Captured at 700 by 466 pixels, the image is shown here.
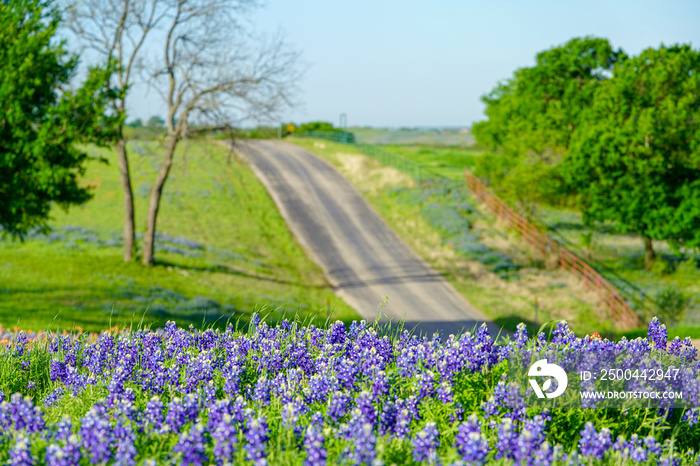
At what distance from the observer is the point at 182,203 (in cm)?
3503

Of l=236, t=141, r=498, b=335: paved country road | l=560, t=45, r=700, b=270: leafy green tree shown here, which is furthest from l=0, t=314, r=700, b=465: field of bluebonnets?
l=560, t=45, r=700, b=270: leafy green tree

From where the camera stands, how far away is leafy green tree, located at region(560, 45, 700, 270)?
25.3 metres

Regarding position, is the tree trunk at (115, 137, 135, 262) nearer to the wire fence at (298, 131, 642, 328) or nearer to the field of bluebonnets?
the field of bluebonnets

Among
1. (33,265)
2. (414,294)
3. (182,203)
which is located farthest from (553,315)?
(182,203)

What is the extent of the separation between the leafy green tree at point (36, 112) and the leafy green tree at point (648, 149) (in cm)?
2216

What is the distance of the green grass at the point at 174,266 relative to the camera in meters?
17.0

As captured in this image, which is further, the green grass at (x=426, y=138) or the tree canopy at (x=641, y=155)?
the green grass at (x=426, y=138)

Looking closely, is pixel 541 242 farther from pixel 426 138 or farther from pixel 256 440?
pixel 426 138

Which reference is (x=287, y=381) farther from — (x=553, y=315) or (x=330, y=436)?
(x=553, y=315)

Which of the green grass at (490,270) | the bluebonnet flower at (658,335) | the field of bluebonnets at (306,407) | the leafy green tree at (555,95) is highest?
the leafy green tree at (555,95)

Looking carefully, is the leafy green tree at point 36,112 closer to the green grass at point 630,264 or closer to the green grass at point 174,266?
the green grass at point 174,266

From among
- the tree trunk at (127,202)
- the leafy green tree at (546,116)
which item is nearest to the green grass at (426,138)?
the leafy green tree at (546,116)

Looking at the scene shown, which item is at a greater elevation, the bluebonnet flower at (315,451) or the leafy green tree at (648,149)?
the leafy green tree at (648,149)

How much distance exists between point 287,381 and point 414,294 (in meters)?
19.9
